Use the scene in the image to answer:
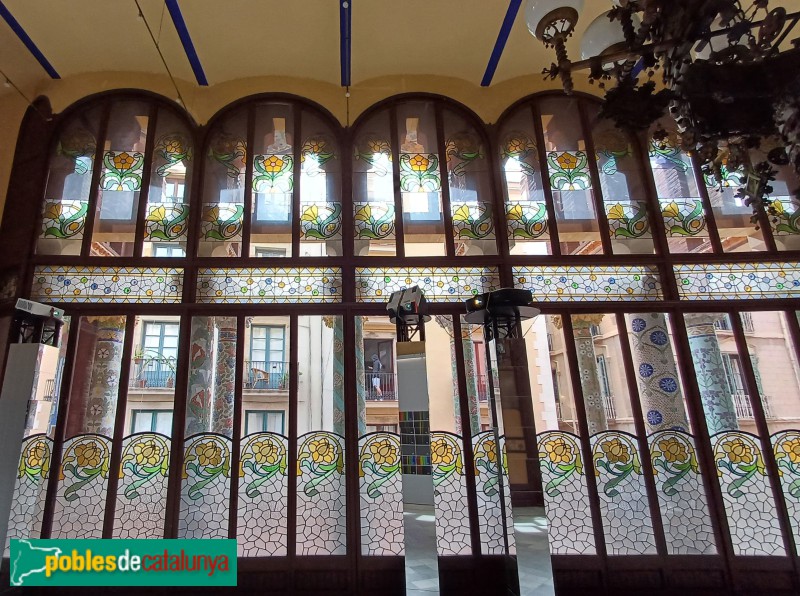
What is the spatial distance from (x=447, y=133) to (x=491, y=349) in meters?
2.49

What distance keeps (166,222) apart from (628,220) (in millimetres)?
4716

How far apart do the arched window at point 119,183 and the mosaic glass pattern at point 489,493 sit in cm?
344

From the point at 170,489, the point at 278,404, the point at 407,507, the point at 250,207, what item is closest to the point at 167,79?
the point at 250,207

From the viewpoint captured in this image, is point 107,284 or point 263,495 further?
point 107,284

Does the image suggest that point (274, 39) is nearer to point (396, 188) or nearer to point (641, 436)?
point (396, 188)

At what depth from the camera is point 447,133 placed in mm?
5395

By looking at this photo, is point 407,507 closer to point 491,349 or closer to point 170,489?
point 491,349

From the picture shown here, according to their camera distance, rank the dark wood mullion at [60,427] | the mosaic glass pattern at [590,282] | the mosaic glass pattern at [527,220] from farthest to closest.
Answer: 1. the mosaic glass pattern at [527,220]
2. the mosaic glass pattern at [590,282]
3. the dark wood mullion at [60,427]

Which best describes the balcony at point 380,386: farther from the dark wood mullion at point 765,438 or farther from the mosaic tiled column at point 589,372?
the dark wood mullion at point 765,438

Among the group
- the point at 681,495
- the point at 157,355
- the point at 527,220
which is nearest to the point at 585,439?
the point at 681,495

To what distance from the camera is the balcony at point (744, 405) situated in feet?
14.8

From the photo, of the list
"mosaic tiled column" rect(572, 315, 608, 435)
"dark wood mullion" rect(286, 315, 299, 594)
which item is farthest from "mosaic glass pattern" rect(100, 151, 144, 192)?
"mosaic tiled column" rect(572, 315, 608, 435)

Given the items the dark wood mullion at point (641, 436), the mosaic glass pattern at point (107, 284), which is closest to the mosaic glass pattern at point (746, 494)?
the dark wood mullion at point (641, 436)

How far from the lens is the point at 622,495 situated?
4.35 metres
